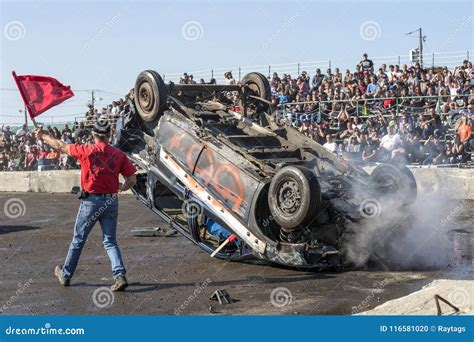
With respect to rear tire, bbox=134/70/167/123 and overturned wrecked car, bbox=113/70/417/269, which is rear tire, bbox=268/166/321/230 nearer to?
overturned wrecked car, bbox=113/70/417/269

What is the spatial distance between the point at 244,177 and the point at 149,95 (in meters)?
2.61

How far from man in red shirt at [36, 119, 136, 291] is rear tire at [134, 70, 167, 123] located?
2405 mm

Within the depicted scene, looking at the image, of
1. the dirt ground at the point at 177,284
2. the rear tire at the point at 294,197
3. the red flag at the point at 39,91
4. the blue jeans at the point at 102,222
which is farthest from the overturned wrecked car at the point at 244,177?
the red flag at the point at 39,91

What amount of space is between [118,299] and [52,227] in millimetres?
6936

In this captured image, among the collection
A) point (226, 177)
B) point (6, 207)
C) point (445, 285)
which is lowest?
point (6, 207)

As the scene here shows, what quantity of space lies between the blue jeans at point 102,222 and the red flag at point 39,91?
1547 mm

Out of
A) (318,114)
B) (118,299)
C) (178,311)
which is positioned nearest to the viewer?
(178,311)

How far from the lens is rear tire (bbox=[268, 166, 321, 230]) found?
8.68m

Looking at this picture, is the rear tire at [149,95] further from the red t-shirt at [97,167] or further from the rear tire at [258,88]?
the red t-shirt at [97,167]

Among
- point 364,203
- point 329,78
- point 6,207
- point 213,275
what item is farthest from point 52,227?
point 329,78

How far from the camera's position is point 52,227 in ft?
48.2

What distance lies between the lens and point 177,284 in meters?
9.03

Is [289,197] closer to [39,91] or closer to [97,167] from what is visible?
[97,167]

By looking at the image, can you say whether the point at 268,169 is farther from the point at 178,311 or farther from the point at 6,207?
the point at 6,207
